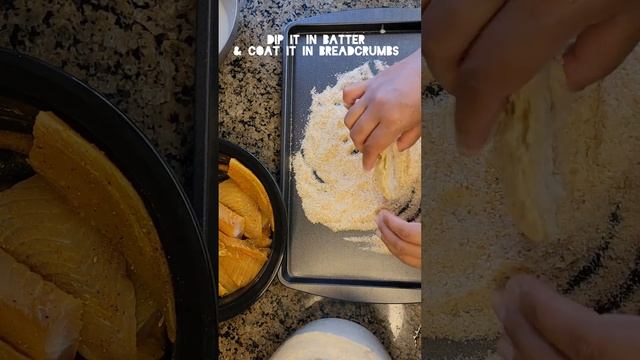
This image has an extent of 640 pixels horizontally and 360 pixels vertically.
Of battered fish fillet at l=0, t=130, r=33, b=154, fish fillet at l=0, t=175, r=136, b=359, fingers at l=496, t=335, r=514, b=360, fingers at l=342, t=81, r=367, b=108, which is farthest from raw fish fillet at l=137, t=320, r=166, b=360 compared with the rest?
fingers at l=342, t=81, r=367, b=108

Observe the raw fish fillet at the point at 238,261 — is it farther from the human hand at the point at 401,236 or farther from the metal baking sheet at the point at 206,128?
the metal baking sheet at the point at 206,128

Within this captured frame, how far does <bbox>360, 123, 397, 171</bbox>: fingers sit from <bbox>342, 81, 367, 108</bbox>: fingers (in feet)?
0.18

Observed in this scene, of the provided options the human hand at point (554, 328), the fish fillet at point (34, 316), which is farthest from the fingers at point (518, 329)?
the fish fillet at point (34, 316)

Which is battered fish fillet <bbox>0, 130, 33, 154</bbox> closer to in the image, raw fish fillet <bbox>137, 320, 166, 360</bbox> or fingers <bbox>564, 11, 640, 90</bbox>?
raw fish fillet <bbox>137, 320, 166, 360</bbox>

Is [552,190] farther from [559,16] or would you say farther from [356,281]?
[356,281]

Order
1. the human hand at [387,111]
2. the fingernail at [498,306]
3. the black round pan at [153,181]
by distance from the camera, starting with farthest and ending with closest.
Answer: the human hand at [387,111] → the fingernail at [498,306] → the black round pan at [153,181]

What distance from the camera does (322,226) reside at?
0.66 metres

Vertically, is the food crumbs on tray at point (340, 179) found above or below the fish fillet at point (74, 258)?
above

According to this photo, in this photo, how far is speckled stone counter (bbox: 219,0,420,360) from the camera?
0.65m

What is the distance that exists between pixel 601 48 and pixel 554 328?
168 mm

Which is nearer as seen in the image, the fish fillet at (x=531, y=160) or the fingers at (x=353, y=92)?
the fish fillet at (x=531, y=160)

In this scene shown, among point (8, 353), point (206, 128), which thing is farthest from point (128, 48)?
point (8, 353)

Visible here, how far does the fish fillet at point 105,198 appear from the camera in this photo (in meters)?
0.25

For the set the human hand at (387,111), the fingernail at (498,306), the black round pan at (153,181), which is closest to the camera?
the black round pan at (153,181)
